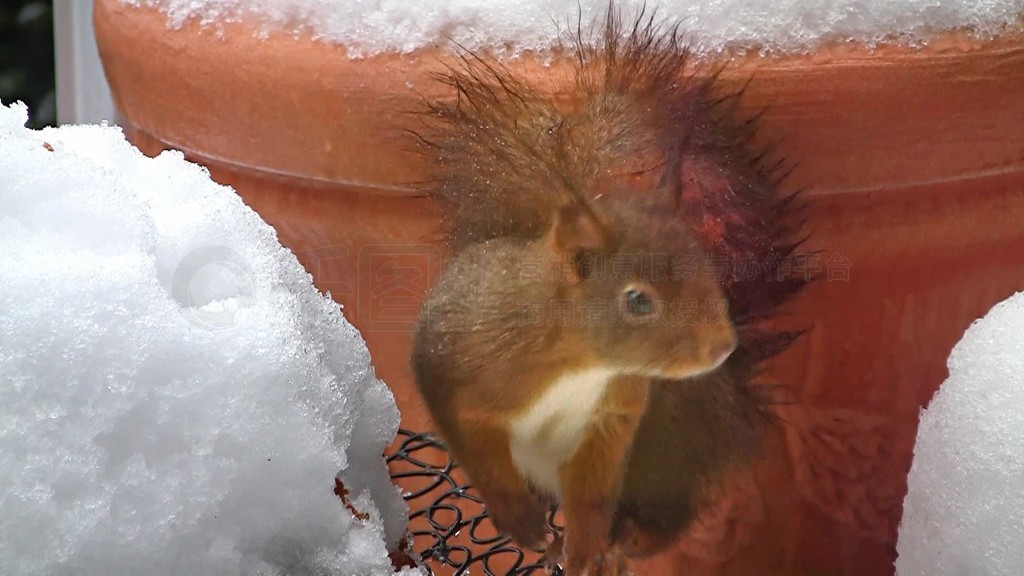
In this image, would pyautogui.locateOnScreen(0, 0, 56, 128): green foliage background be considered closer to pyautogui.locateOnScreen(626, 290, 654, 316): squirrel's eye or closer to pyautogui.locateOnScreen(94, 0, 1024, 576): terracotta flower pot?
pyautogui.locateOnScreen(94, 0, 1024, 576): terracotta flower pot

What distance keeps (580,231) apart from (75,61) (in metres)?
1.01

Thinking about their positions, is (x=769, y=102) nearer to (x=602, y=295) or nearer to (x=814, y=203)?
(x=814, y=203)

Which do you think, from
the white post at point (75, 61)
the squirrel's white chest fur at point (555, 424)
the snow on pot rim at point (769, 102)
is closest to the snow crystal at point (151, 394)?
the squirrel's white chest fur at point (555, 424)

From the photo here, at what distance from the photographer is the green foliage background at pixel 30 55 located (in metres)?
1.23

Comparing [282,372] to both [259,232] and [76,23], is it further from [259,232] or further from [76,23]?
[76,23]

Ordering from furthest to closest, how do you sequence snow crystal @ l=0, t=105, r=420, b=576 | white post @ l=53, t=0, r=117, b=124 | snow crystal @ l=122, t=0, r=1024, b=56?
white post @ l=53, t=0, r=117, b=124, snow crystal @ l=122, t=0, r=1024, b=56, snow crystal @ l=0, t=105, r=420, b=576

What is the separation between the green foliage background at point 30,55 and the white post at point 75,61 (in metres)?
0.02

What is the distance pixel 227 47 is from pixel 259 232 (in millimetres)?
277

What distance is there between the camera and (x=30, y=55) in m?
1.25

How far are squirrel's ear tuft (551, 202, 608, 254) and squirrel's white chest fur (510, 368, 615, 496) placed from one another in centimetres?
5

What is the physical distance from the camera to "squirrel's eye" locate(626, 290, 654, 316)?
397 millimetres

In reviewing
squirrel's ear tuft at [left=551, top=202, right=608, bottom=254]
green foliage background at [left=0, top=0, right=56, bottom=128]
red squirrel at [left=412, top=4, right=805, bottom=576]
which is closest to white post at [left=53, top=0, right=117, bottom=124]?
green foliage background at [left=0, top=0, right=56, bottom=128]

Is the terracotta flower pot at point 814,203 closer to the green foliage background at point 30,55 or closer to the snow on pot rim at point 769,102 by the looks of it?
the snow on pot rim at point 769,102

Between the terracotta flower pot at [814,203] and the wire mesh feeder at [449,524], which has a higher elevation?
the terracotta flower pot at [814,203]
